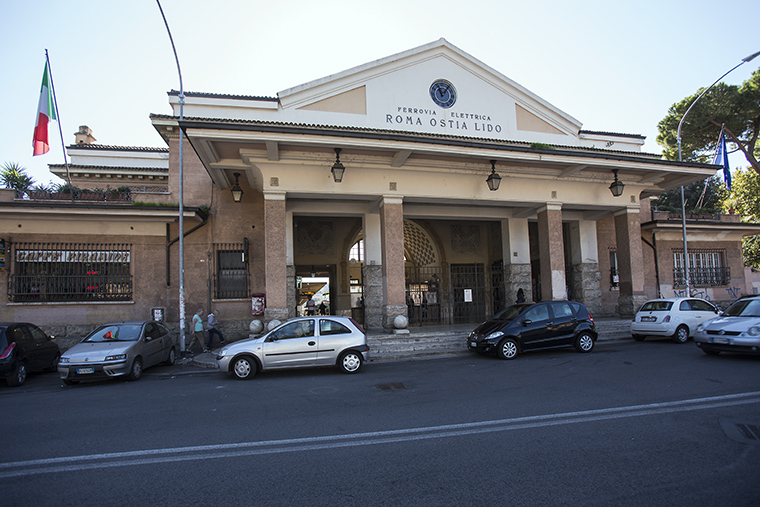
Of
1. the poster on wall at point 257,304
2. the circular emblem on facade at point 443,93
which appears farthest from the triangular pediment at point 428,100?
the poster on wall at point 257,304

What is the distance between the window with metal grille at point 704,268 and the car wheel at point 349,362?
57.0 feet

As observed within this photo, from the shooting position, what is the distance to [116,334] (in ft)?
34.1

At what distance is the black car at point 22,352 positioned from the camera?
9.39 m

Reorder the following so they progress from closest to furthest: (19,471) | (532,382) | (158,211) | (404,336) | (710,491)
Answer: (710,491)
(19,471)
(532,382)
(404,336)
(158,211)

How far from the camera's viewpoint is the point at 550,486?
3.69m

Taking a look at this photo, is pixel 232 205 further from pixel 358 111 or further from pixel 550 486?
pixel 550 486

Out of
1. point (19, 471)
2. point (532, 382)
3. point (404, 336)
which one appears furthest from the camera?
point (404, 336)

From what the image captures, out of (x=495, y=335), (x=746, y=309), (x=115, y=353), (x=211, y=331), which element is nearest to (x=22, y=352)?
(x=115, y=353)

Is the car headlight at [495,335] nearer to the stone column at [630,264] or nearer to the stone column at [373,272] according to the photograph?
the stone column at [373,272]

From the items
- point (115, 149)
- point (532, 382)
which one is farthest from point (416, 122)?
point (115, 149)

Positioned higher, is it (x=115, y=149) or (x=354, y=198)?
(x=115, y=149)

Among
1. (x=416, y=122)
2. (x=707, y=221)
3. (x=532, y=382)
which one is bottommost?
(x=532, y=382)

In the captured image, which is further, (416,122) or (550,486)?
(416,122)

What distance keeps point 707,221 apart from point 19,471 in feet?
81.7
